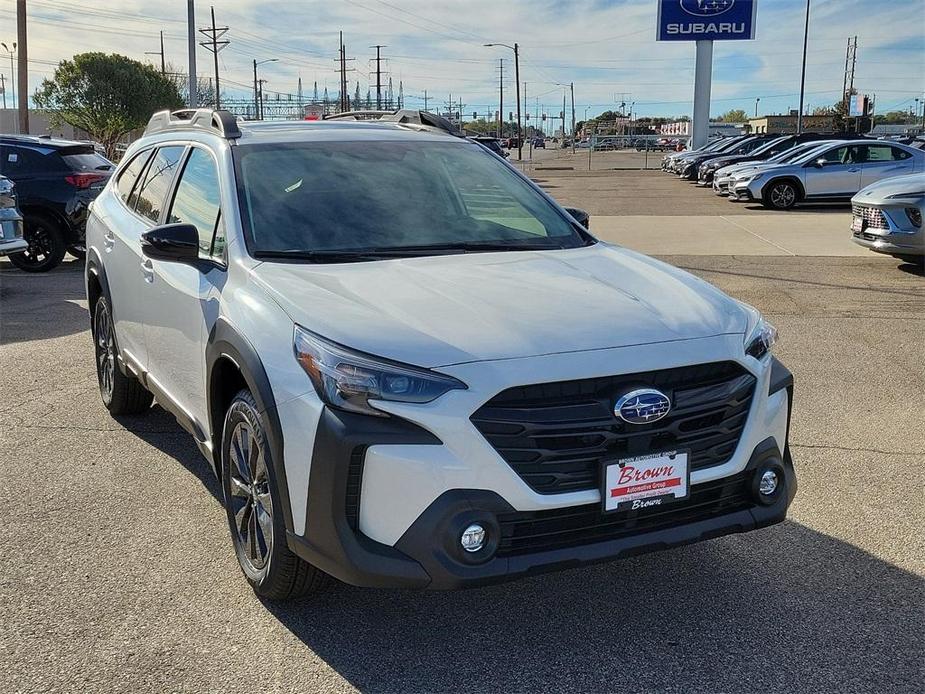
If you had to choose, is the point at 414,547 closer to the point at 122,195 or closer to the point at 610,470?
the point at 610,470

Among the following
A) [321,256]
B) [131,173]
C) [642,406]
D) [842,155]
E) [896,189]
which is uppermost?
[842,155]

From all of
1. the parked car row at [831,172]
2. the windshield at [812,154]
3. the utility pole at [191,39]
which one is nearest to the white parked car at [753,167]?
the windshield at [812,154]

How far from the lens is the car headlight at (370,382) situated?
279 cm

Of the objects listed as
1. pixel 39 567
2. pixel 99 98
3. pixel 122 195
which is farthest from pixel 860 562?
pixel 99 98

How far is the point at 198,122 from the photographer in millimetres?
4773

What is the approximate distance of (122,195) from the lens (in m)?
5.60

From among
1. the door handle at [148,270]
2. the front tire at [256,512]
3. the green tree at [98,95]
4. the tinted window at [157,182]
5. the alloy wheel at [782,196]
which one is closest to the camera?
the front tire at [256,512]

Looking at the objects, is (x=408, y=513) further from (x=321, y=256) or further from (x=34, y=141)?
(x=34, y=141)

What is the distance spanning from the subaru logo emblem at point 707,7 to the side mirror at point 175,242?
161ft

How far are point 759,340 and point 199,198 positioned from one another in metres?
2.55

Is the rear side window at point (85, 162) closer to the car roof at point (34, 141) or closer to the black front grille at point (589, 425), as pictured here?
the car roof at point (34, 141)

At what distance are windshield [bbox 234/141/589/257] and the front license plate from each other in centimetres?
143

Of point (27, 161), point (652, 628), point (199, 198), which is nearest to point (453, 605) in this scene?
point (652, 628)

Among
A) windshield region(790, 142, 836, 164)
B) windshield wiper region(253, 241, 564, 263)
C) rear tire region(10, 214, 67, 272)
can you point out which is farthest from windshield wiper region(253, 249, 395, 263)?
windshield region(790, 142, 836, 164)
